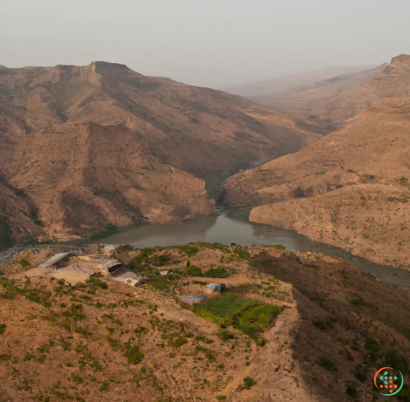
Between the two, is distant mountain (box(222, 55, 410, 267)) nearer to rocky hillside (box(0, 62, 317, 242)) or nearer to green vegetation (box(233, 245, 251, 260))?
rocky hillside (box(0, 62, 317, 242))

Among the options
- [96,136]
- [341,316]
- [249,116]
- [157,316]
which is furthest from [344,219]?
[249,116]

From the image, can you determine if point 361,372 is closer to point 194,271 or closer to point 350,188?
point 194,271

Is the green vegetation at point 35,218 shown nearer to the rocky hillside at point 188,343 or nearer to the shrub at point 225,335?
the rocky hillside at point 188,343

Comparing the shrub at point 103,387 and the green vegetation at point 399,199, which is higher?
the shrub at point 103,387

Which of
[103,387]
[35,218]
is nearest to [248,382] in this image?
[103,387]

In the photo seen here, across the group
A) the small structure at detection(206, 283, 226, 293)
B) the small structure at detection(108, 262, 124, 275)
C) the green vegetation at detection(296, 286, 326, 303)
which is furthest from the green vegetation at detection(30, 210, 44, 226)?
the green vegetation at detection(296, 286, 326, 303)

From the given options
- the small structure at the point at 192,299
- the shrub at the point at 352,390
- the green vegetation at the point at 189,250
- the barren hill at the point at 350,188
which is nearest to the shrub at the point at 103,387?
the small structure at the point at 192,299
